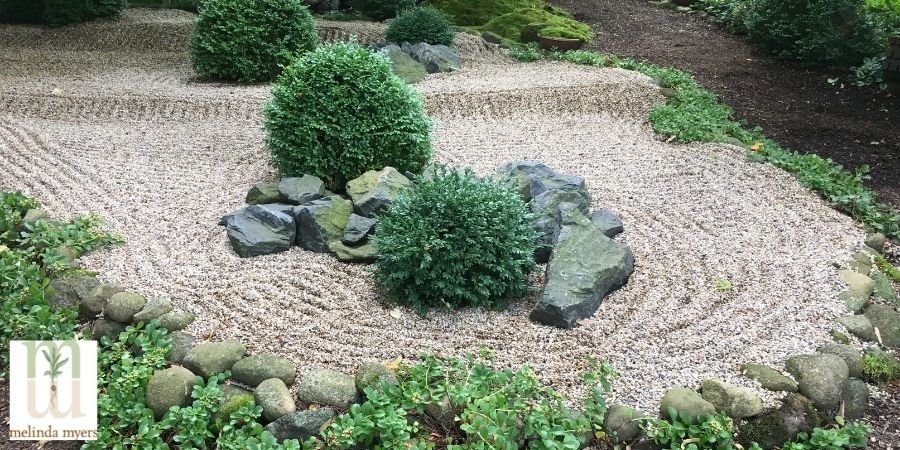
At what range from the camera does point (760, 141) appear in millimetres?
6977

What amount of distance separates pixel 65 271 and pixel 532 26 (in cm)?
868

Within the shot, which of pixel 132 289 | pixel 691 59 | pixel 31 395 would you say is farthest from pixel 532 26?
pixel 31 395

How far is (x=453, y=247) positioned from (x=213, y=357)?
1.33 meters

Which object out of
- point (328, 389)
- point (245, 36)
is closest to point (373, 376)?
point (328, 389)

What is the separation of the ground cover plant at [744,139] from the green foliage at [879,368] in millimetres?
1781

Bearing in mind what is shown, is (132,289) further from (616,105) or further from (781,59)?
(781,59)

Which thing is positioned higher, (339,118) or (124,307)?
(339,118)

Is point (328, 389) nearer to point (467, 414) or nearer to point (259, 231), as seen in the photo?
point (467, 414)

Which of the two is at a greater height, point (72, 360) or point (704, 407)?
point (704, 407)

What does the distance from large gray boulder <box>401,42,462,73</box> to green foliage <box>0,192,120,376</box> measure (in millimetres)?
5559

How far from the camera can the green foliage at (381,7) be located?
512 inches

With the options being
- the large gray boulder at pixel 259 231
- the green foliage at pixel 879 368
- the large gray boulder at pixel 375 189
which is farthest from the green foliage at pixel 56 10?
the green foliage at pixel 879 368

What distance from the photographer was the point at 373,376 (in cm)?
342

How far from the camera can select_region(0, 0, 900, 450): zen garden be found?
132 inches
